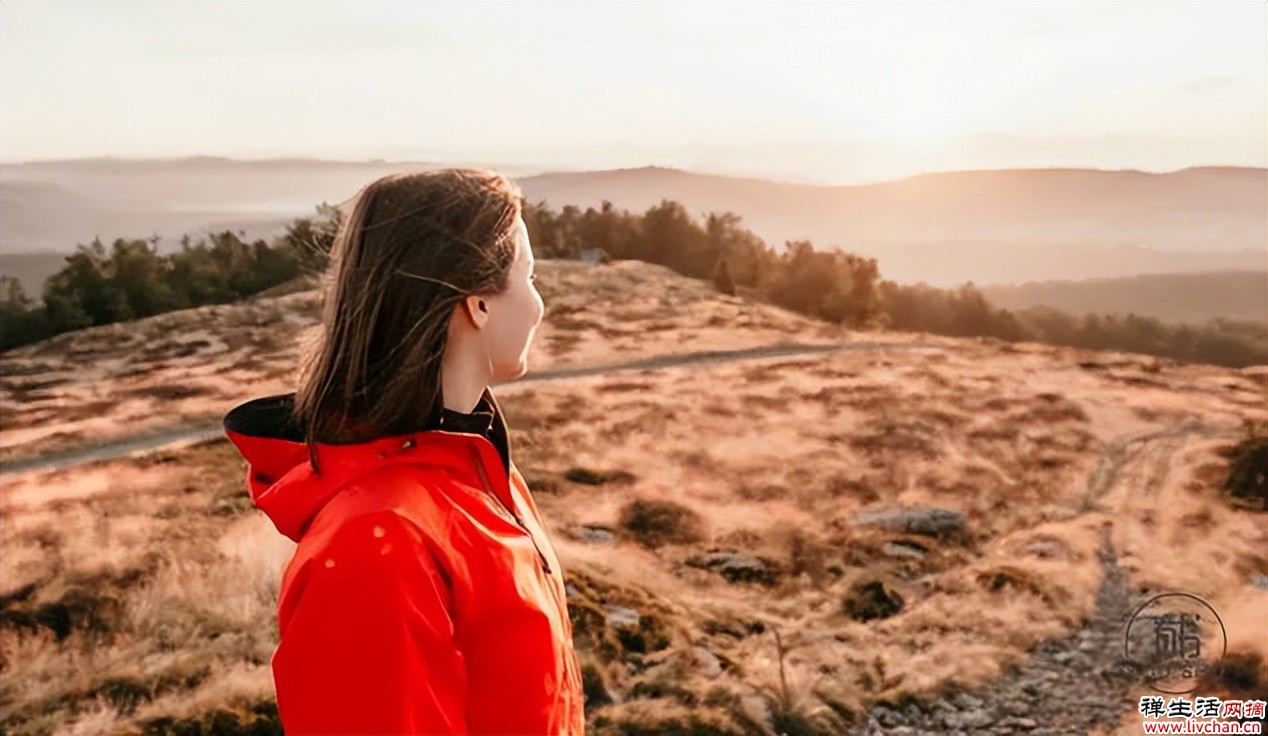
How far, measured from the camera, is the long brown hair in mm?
1644

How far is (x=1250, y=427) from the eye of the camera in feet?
29.9

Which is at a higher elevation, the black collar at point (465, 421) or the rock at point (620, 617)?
the black collar at point (465, 421)

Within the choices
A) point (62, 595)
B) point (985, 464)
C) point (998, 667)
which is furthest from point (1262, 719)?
point (62, 595)

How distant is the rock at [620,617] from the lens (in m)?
6.41

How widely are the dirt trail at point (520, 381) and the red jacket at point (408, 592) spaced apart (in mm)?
7094

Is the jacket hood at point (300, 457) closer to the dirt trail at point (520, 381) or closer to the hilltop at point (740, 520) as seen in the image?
the hilltop at point (740, 520)

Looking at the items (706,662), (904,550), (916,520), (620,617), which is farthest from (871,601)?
(620,617)

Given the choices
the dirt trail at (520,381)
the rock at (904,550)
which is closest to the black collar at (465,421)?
the rock at (904,550)

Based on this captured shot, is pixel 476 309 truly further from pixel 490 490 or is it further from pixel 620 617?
pixel 620 617

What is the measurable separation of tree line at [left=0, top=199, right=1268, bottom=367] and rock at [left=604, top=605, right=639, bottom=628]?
196 inches

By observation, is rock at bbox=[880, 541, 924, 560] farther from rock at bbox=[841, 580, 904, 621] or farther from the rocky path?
the rocky path

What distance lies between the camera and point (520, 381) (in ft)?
32.8

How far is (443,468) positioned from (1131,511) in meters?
7.62

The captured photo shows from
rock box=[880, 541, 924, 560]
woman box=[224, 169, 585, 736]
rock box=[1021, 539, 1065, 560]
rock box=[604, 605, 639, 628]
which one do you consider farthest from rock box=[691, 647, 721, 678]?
woman box=[224, 169, 585, 736]
